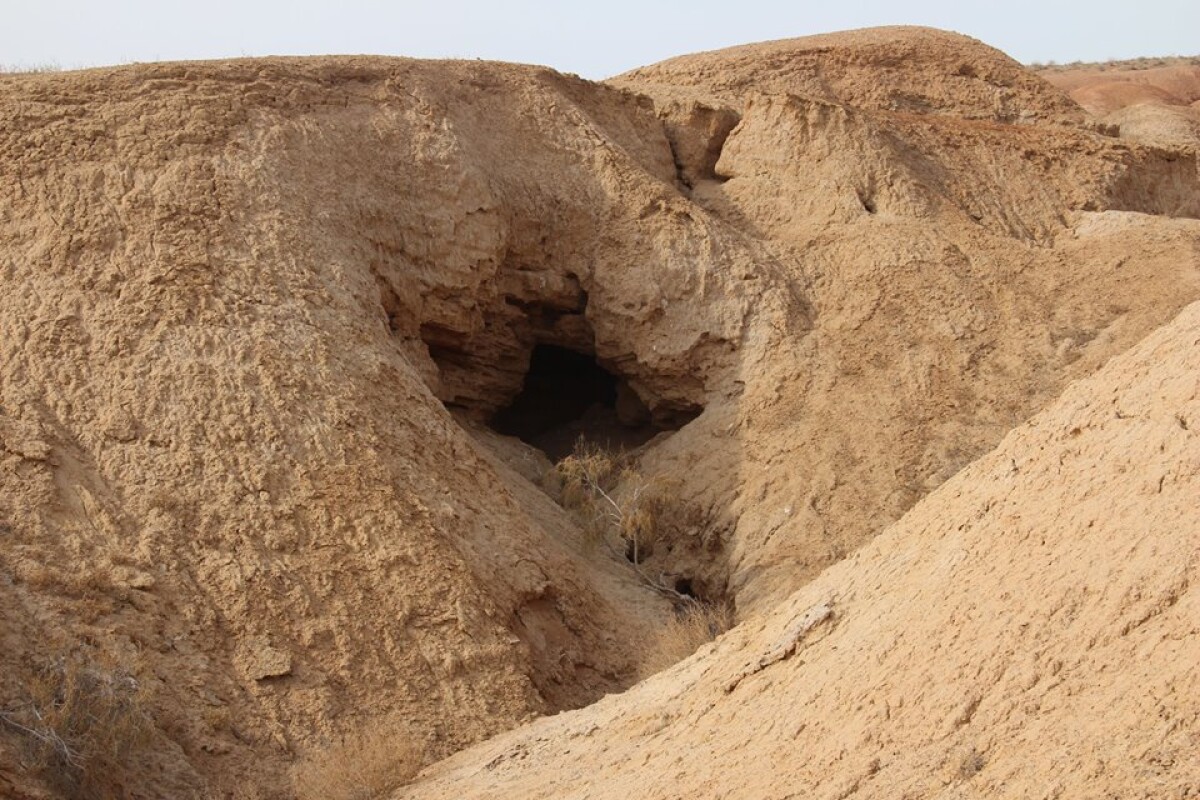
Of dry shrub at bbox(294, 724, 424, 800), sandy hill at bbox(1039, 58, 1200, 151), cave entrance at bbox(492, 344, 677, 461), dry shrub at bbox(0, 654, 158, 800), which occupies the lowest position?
dry shrub at bbox(294, 724, 424, 800)

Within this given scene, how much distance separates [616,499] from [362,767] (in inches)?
186

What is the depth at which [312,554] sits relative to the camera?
10.4 meters

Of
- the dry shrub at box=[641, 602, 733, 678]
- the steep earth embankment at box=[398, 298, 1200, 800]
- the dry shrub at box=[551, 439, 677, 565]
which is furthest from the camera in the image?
the dry shrub at box=[551, 439, 677, 565]

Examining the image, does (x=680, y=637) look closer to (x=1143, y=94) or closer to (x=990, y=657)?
(x=990, y=657)

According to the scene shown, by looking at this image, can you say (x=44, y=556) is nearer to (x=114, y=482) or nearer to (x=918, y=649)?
(x=114, y=482)

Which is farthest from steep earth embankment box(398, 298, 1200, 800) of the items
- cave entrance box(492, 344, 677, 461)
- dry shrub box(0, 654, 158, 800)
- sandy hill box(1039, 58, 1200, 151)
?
sandy hill box(1039, 58, 1200, 151)

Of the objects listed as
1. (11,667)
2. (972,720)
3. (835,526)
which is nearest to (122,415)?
(11,667)

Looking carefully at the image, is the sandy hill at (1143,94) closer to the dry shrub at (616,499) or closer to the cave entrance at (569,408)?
the cave entrance at (569,408)

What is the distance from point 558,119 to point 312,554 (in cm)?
613

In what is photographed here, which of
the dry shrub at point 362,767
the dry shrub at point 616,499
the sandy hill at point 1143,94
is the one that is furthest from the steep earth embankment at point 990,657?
the sandy hill at point 1143,94

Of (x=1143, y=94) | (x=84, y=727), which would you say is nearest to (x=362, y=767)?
(x=84, y=727)

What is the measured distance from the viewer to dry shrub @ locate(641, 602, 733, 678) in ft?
36.4

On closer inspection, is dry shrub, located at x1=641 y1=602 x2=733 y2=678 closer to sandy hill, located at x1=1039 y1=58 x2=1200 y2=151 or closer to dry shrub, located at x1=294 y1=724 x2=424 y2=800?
dry shrub, located at x1=294 y1=724 x2=424 y2=800

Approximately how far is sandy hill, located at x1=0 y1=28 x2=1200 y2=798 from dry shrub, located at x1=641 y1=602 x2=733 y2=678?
0.10 meters
